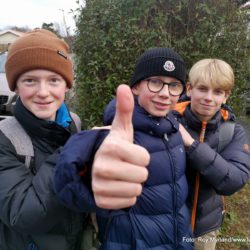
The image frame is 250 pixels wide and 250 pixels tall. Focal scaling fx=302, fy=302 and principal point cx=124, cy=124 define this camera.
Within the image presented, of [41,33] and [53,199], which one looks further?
[41,33]

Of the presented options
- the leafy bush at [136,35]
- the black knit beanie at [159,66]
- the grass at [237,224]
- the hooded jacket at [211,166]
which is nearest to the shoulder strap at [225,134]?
the hooded jacket at [211,166]

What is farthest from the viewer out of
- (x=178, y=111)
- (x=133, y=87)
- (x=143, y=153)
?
(x=178, y=111)

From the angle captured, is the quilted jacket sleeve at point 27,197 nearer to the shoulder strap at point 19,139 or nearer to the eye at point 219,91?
the shoulder strap at point 19,139

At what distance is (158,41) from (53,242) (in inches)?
96.1

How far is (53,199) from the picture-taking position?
1271 mm

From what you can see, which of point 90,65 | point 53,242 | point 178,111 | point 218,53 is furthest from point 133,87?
point 218,53

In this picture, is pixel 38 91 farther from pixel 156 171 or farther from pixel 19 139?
pixel 156 171

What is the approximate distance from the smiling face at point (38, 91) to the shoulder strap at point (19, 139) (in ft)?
0.40

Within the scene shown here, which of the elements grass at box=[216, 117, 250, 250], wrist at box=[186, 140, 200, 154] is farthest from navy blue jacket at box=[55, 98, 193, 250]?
grass at box=[216, 117, 250, 250]

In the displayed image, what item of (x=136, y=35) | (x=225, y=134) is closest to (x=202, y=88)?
(x=225, y=134)

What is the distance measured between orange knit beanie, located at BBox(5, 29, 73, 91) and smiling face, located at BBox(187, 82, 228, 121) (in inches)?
33.5

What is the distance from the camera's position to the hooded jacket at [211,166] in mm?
1759

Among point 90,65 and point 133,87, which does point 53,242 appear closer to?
point 133,87

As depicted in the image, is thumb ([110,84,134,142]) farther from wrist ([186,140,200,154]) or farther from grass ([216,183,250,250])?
grass ([216,183,250,250])
